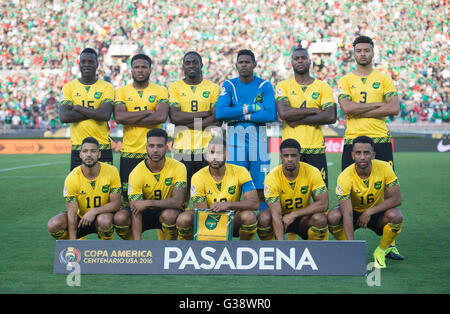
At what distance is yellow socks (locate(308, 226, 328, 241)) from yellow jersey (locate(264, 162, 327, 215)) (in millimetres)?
274

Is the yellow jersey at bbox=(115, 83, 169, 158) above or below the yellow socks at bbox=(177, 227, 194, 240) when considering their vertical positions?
above

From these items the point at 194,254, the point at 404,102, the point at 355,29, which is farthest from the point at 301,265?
the point at 355,29

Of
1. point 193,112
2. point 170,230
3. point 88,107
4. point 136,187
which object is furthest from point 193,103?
point 170,230

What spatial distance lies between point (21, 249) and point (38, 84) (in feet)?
80.2

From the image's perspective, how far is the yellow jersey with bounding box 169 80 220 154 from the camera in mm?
6703

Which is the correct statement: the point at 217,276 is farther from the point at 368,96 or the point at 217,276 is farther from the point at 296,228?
the point at 368,96

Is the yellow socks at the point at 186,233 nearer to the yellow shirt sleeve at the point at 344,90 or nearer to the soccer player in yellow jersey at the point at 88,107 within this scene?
the soccer player in yellow jersey at the point at 88,107

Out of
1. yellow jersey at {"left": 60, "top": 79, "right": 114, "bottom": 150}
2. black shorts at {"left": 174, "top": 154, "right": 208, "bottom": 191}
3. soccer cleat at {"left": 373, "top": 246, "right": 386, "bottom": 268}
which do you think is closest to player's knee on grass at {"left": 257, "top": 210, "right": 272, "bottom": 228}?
soccer cleat at {"left": 373, "top": 246, "right": 386, "bottom": 268}

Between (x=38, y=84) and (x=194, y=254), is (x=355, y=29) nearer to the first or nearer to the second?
(x=38, y=84)

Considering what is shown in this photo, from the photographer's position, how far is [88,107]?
22.3 ft

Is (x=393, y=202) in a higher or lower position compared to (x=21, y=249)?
higher

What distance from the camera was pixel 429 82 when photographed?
2828 cm

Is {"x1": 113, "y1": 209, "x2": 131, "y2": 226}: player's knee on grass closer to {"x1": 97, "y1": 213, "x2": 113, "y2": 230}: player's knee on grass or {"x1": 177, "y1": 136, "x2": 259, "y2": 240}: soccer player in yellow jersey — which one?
{"x1": 97, "y1": 213, "x2": 113, "y2": 230}: player's knee on grass

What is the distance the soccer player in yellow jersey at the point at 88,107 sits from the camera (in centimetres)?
670
